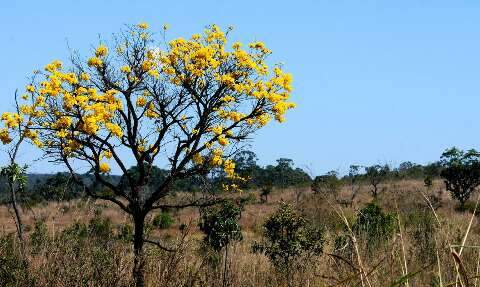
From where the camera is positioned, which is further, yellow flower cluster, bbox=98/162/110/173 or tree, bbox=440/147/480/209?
tree, bbox=440/147/480/209

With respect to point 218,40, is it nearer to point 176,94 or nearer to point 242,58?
point 242,58

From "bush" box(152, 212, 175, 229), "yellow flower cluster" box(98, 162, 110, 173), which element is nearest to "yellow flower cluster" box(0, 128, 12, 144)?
"yellow flower cluster" box(98, 162, 110, 173)

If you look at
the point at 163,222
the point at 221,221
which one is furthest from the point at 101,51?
the point at 163,222

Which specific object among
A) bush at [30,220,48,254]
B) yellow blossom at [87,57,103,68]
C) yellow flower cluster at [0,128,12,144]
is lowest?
bush at [30,220,48,254]

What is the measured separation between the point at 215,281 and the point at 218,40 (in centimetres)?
1012

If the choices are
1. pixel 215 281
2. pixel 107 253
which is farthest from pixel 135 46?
pixel 107 253

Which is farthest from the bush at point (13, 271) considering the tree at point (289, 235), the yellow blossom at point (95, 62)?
the tree at point (289, 235)

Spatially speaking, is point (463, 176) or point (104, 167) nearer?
point (104, 167)

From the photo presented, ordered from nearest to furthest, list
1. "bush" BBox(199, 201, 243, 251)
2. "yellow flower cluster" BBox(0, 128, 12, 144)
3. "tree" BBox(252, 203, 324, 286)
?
"yellow flower cluster" BBox(0, 128, 12, 144) < "tree" BBox(252, 203, 324, 286) < "bush" BBox(199, 201, 243, 251)

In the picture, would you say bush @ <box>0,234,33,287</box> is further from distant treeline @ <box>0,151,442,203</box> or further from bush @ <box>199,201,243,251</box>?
distant treeline @ <box>0,151,442,203</box>

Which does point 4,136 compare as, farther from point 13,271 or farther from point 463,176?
point 463,176

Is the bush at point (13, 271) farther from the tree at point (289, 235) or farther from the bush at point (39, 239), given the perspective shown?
the tree at point (289, 235)

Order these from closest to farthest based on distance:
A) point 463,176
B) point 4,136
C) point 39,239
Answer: point 39,239
point 4,136
point 463,176

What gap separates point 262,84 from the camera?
1494 centimetres
